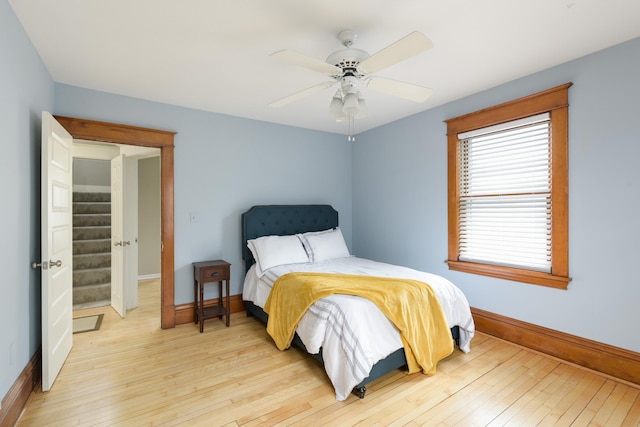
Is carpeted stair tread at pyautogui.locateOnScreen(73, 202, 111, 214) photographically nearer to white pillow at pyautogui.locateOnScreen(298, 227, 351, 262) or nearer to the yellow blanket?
white pillow at pyautogui.locateOnScreen(298, 227, 351, 262)

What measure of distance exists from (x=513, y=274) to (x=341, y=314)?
1.92 metres

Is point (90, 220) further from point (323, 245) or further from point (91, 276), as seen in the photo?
point (323, 245)

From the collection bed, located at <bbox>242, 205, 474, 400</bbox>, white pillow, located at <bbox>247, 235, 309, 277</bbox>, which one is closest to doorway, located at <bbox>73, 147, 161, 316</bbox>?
bed, located at <bbox>242, 205, 474, 400</bbox>

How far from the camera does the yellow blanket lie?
7.81ft

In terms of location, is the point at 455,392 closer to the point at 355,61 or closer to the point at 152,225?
the point at 355,61

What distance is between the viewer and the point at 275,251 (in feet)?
11.9

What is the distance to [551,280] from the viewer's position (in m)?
2.77

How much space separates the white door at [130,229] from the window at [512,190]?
4.01m

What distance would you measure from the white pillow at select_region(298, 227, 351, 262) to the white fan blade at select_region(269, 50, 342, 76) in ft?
7.29

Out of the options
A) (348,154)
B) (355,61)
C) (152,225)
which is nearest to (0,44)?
(355,61)

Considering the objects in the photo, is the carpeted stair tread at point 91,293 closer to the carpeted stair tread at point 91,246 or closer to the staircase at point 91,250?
the staircase at point 91,250

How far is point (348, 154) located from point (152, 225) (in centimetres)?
404

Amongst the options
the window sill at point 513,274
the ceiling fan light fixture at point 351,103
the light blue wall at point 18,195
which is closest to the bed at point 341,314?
the window sill at point 513,274

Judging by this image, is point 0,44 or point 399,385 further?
point 399,385
